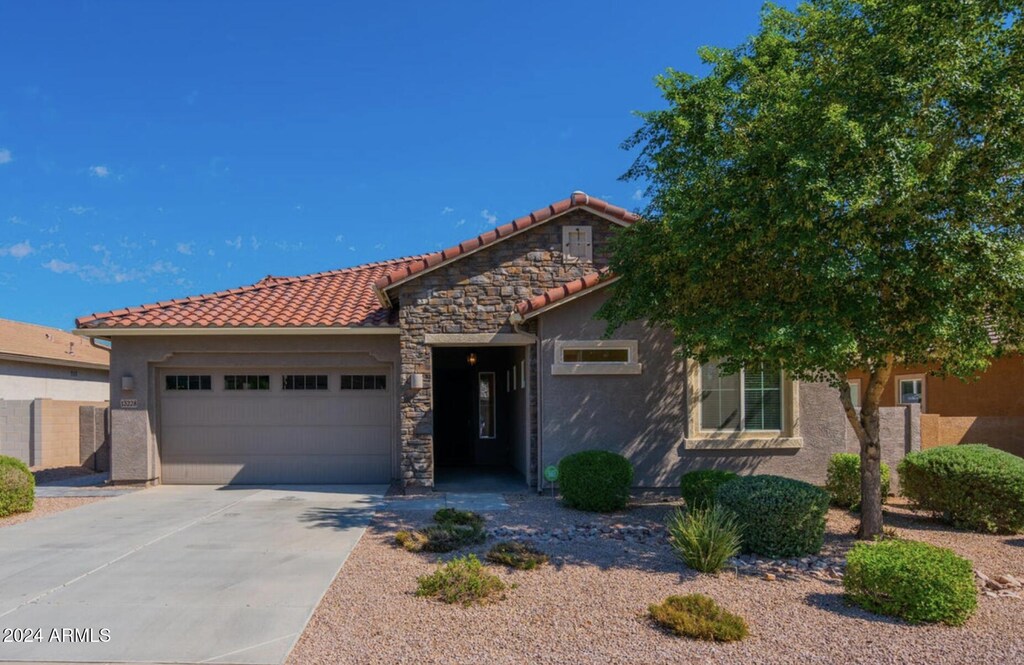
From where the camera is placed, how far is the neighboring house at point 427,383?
447 inches

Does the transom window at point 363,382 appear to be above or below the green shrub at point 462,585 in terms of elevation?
above

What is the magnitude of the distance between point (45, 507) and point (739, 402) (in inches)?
463

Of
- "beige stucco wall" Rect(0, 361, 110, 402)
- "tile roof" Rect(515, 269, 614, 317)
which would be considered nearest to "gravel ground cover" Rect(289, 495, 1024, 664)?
"tile roof" Rect(515, 269, 614, 317)

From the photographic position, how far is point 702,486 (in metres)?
9.44

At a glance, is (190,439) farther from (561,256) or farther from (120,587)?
(561,256)

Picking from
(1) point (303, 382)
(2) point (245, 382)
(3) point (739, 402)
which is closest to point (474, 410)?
(1) point (303, 382)

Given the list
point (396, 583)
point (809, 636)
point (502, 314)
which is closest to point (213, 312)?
point (502, 314)

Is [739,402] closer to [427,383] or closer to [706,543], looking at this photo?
[706,543]

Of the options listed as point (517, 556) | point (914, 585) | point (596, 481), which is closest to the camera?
point (914, 585)

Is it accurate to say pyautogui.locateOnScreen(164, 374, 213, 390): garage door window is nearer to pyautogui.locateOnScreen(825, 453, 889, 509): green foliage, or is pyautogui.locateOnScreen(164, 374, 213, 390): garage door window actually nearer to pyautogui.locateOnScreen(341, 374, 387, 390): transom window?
pyautogui.locateOnScreen(341, 374, 387, 390): transom window

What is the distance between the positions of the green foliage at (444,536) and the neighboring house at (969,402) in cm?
895

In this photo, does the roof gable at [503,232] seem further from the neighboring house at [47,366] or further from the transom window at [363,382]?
the neighboring house at [47,366]

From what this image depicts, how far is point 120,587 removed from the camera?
658 cm

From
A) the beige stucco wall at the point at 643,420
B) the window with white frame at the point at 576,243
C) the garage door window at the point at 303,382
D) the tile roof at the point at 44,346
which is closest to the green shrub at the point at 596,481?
the beige stucco wall at the point at 643,420
